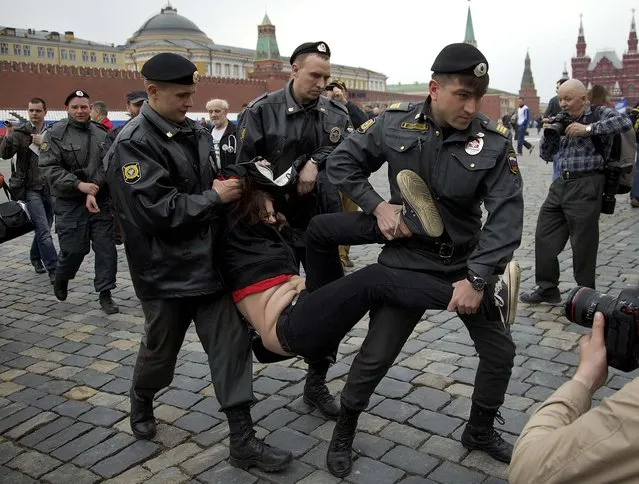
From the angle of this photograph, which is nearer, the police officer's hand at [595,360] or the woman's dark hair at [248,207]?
the police officer's hand at [595,360]

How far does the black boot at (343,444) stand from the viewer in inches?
129

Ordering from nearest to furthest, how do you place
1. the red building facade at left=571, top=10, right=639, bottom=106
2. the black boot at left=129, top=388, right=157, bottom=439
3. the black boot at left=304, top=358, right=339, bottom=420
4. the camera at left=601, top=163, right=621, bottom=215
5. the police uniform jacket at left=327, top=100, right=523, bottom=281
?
the police uniform jacket at left=327, top=100, right=523, bottom=281 → the black boot at left=129, top=388, right=157, bottom=439 → the black boot at left=304, top=358, right=339, bottom=420 → the camera at left=601, top=163, right=621, bottom=215 → the red building facade at left=571, top=10, right=639, bottom=106

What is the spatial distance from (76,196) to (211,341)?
3.72 meters

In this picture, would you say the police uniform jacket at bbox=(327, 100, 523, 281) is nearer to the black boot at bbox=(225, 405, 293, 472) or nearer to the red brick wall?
the black boot at bbox=(225, 405, 293, 472)

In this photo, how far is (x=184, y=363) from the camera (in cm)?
490

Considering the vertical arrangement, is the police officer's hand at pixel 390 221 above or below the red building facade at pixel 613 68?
below

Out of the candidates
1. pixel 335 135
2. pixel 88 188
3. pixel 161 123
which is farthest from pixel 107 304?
pixel 161 123

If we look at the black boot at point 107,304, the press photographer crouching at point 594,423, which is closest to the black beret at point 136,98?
the black boot at point 107,304

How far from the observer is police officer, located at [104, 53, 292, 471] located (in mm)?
3227

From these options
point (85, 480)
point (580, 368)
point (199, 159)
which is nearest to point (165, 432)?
point (85, 480)

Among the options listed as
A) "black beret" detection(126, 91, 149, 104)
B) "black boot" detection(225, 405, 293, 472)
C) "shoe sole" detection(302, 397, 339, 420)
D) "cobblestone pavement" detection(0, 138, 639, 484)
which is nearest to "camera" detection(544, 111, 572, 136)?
"cobblestone pavement" detection(0, 138, 639, 484)

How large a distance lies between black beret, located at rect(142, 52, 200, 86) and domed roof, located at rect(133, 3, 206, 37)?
96128mm

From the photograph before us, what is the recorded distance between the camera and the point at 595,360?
179 cm

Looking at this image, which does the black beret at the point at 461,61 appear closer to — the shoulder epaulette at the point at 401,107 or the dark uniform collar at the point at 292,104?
the shoulder epaulette at the point at 401,107
